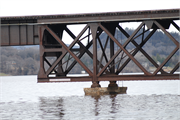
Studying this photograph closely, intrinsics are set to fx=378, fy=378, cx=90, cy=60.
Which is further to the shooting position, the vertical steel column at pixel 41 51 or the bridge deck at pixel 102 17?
the vertical steel column at pixel 41 51

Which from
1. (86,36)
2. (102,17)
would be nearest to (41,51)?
(86,36)

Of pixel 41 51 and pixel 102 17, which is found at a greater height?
pixel 102 17

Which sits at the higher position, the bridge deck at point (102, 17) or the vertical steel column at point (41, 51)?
the bridge deck at point (102, 17)

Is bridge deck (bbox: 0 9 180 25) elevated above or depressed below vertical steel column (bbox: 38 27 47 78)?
above

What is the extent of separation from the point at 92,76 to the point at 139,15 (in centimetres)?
692

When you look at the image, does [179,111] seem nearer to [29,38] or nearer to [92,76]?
[92,76]

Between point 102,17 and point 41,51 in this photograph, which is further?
point 41,51

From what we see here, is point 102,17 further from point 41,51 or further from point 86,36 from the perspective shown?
point 41,51


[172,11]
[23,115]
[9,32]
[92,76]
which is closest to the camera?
[23,115]

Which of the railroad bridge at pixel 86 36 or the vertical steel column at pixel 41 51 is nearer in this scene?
the railroad bridge at pixel 86 36

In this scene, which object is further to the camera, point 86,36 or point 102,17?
point 86,36

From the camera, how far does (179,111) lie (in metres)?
22.7

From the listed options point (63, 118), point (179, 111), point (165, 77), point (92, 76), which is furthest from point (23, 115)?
point (165, 77)

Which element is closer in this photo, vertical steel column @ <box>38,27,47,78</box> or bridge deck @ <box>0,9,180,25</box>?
bridge deck @ <box>0,9,180,25</box>
